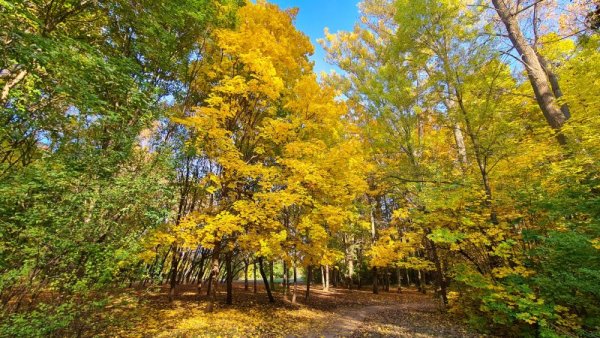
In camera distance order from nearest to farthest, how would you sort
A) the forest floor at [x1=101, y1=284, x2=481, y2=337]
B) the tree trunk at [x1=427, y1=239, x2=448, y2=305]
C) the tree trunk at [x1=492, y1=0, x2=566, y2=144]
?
1. the forest floor at [x1=101, y1=284, x2=481, y2=337]
2. the tree trunk at [x1=492, y1=0, x2=566, y2=144]
3. the tree trunk at [x1=427, y1=239, x2=448, y2=305]

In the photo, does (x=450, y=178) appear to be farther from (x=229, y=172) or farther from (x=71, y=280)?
(x=71, y=280)

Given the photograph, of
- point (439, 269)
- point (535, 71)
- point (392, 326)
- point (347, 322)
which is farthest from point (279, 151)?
point (535, 71)

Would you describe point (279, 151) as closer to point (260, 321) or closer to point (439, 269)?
point (260, 321)

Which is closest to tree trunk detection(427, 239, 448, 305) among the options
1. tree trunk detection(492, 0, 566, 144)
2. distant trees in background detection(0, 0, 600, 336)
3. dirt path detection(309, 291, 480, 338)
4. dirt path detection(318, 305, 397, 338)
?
distant trees in background detection(0, 0, 600, 336)

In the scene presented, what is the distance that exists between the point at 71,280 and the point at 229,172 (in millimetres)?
4828

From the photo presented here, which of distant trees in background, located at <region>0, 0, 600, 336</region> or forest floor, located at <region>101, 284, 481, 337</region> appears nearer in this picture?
distant trees in background, located at <region>0, 0, 600, 336</region>

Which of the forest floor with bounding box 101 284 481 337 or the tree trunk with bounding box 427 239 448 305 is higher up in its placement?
the tree trunk with bounding box 427 239 448 305

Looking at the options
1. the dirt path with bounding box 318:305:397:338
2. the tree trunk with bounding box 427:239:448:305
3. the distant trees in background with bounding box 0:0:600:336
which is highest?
the distant trees in background with bounding box 0:0:600:336

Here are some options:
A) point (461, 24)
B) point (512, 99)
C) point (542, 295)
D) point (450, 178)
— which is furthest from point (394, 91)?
point (542, 295)

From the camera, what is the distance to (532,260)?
6.27m

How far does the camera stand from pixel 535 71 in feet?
25.4

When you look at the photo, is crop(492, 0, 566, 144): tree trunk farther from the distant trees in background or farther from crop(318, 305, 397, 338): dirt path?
crop(318, 305, 397, 338): dirt path

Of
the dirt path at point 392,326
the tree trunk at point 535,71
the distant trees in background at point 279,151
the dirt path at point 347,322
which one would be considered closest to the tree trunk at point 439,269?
the distant trees in background at point 279,151

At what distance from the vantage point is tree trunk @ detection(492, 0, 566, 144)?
7.62 metres
